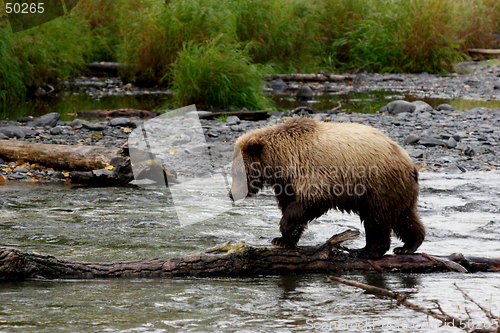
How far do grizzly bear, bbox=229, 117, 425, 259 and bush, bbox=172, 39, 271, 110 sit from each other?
25.2 feet

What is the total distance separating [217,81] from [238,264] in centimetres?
848

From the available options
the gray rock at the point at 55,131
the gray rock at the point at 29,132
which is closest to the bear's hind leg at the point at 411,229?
the gray rock at the point at 55,131

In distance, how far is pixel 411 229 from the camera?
4.23 m

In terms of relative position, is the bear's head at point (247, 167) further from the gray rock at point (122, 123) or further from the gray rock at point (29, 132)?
the gray rock at point (122, 123)

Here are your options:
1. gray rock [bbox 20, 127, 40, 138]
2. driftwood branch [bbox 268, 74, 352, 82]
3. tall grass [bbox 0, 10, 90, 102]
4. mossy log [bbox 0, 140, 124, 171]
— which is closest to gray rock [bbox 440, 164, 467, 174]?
mossy log [bbox 0, 140, 124, 171]

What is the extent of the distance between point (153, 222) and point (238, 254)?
5.82 ft

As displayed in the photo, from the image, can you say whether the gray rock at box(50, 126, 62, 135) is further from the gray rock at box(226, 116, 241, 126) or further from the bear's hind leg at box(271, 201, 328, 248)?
the bear's hind leg at box(271, 201, 328, 248)

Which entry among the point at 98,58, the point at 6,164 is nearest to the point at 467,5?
the point at 98,58

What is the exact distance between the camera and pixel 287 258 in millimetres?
4086

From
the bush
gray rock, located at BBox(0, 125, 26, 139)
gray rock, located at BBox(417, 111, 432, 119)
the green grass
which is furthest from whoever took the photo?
the green grass

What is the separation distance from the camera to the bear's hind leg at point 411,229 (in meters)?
4.23

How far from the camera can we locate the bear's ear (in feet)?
14.1

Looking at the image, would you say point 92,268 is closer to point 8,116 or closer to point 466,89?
point 8,116

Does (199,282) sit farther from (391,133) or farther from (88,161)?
(391,133)
